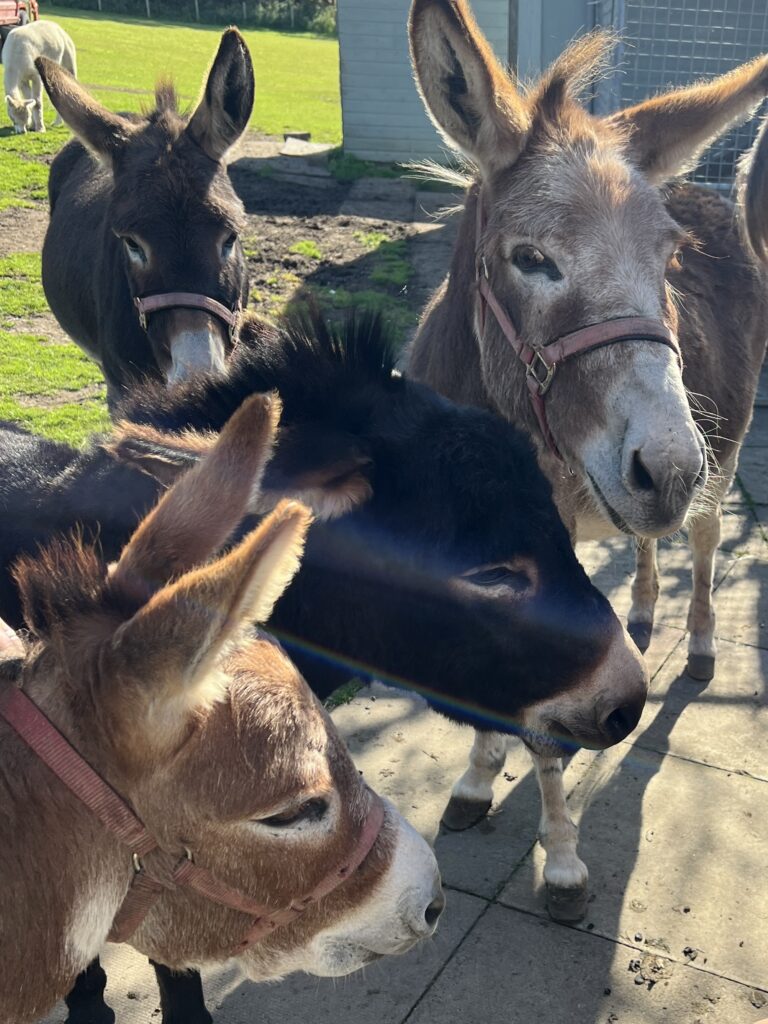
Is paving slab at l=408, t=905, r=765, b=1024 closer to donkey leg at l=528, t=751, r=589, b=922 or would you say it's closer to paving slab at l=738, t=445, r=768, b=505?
donkey leg at l=528, t=751, r=589, b=922

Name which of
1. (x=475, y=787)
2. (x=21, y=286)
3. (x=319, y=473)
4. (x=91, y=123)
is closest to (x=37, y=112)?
(x=21, y=286)

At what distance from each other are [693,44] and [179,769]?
376 inches

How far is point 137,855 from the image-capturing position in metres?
1.74

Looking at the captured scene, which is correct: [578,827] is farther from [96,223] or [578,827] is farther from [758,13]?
[758,13]

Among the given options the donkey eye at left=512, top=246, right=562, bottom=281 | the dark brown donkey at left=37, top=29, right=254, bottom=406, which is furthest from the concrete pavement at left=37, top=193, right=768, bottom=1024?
the donkey eye at left=512, top=246, right=562, bottom=281

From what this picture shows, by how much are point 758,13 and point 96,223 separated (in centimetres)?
704

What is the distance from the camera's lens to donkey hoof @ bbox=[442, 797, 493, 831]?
152 inches

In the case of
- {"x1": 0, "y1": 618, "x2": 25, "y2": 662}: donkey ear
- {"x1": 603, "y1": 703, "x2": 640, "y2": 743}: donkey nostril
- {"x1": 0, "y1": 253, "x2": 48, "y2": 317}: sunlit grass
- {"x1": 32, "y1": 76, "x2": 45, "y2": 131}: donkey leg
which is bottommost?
{"x1": 0, "y1": 253, "x2": 48, "y2": 317}: sunlit grass

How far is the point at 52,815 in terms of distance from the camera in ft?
5.55

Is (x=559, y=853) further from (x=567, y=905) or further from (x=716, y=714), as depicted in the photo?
(x=716, y=714)

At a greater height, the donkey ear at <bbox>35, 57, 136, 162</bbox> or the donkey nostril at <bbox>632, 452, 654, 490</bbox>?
the donkey ear at <bbox>35, 57, 136, 162</bbox>

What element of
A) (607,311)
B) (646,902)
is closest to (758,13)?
(607,311)

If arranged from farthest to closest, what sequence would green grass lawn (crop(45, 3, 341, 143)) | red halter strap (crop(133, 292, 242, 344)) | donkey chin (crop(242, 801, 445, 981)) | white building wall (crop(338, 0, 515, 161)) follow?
1. green grass lawn (crop(45, 3, 341, 143))
2. white building wall (crop(338, 0, 515, 161))
3. red halter strap (crop(133, 292, 242, 344))
4. donkey chin (crop(242, 801, 445, 981))

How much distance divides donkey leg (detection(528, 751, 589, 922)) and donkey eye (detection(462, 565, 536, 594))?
1.22m
